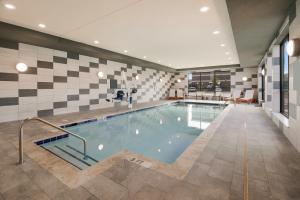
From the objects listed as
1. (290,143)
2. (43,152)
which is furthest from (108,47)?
(290,143)

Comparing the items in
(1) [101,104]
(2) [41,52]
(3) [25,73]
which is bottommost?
(1) [101,104]

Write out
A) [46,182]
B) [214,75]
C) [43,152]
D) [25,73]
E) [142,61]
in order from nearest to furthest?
[46,182] < [43,152] < [25,73] < [142,61] < [214,75]

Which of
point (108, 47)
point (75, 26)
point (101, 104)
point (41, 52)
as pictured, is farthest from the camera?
point (101, 104)

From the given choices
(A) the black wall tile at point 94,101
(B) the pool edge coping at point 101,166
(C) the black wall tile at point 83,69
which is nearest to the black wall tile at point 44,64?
(C) the black wall tile at point 83,69

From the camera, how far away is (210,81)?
42.3 feet

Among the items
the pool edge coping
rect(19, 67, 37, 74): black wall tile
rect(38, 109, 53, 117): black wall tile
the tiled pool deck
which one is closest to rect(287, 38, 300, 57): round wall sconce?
the tiled pool deck

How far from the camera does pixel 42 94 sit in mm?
5176

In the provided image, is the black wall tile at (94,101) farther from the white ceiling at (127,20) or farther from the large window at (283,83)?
the large window at (283,83)

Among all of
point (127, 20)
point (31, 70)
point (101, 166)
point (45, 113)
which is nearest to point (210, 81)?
point (127, 20)

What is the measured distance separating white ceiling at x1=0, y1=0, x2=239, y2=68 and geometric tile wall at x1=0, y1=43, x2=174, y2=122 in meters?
1.11

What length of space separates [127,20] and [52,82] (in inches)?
143

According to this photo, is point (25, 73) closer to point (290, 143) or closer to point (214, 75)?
point (290, 143)

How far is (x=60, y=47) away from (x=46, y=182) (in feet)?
16.2

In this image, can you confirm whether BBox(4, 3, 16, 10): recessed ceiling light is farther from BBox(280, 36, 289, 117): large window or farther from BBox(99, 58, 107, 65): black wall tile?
BBox(280, 36, 289, 117): large window
